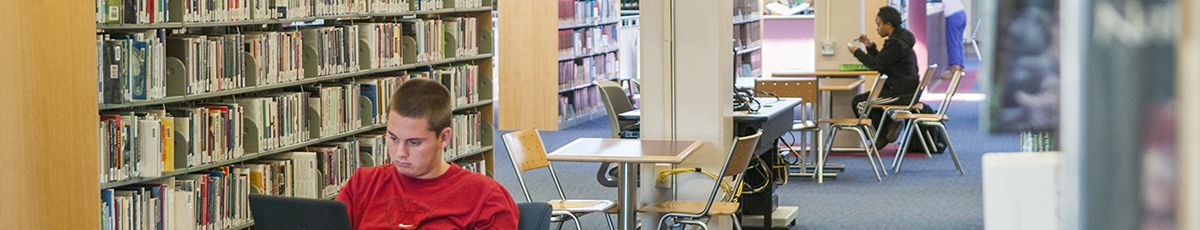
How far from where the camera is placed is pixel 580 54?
1288cm

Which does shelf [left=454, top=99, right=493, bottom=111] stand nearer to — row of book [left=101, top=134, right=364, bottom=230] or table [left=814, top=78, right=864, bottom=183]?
row of book [left=101, top=134, right=364, bottom=230]

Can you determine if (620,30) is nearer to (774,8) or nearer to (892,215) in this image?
(774,8)

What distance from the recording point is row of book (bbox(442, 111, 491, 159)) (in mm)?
6715

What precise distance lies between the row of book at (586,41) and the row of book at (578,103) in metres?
0.36

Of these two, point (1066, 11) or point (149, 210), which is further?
point (149, 210)

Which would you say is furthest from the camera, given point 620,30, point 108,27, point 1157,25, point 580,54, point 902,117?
point 620,30

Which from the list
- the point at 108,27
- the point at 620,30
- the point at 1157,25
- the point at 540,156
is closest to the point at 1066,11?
the point at 1157,25

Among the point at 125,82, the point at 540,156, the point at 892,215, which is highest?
the point at 125,82

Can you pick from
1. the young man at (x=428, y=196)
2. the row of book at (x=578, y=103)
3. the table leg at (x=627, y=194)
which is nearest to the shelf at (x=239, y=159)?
the table leg at (x=627, y=194)

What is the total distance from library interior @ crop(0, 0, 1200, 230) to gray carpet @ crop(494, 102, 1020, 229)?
33 mm

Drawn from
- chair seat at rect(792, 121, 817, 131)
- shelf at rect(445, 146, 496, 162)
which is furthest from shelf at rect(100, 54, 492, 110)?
chair seat at rect(792, 121, 817, 131)

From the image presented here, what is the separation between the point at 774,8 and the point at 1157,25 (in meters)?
14.2

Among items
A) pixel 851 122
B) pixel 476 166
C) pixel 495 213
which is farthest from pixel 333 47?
pixel 851 122

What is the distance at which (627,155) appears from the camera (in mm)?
5184
